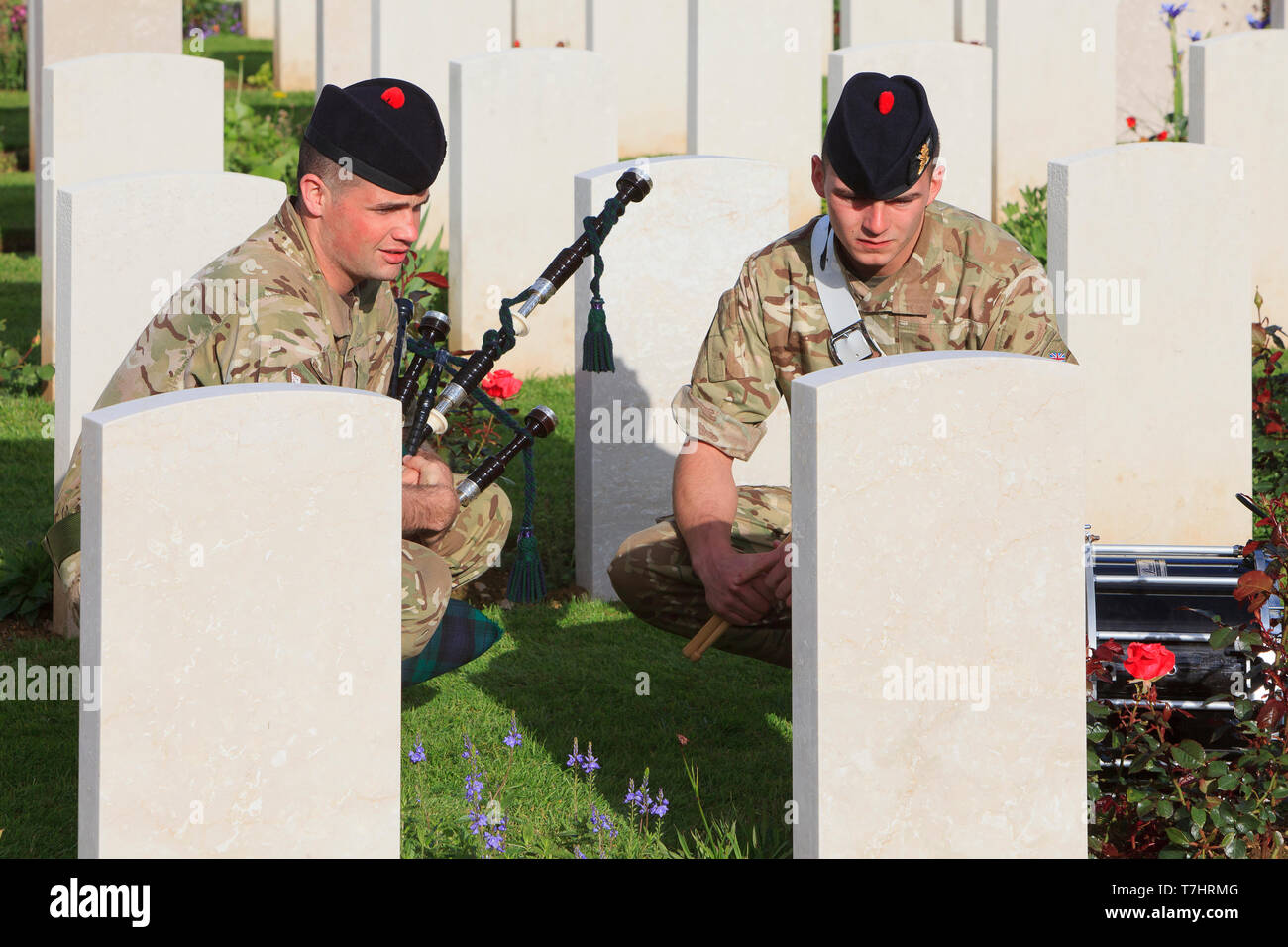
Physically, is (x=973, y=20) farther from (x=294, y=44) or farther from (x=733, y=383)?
(x=733, y=383)

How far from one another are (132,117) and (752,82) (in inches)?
139

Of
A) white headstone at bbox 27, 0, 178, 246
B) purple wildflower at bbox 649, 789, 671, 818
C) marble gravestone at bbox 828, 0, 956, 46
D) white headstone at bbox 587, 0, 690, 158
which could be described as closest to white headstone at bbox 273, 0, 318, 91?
white headstone at bbox 587, 0, 690, 158

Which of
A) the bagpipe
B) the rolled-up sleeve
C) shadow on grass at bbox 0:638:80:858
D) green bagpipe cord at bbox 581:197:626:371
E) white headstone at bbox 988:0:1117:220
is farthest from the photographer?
white headstone at bbox 988:0:1117:220

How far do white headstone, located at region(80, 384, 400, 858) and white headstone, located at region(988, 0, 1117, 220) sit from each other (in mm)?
6906

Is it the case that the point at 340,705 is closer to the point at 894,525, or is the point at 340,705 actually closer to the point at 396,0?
the point at 894,525

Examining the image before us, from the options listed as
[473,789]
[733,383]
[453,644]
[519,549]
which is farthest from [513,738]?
[733,383]

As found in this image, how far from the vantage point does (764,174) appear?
5.32m

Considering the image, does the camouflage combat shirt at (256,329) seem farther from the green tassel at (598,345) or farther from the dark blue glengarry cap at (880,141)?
the dark blue glengarry cap at (880,141)

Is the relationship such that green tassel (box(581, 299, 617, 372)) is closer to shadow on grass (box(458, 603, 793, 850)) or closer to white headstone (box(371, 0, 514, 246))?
shadow on grass (box(458, 603, 793, 850))

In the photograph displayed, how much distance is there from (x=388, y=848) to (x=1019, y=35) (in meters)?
7.28

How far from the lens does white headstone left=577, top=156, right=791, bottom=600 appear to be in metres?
5.25

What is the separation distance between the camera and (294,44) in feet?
45.9

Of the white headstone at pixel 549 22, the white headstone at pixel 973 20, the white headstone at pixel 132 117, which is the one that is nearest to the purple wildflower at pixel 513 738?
the white headstone at pixel 132 117

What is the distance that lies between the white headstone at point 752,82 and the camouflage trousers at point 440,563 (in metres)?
4.36
